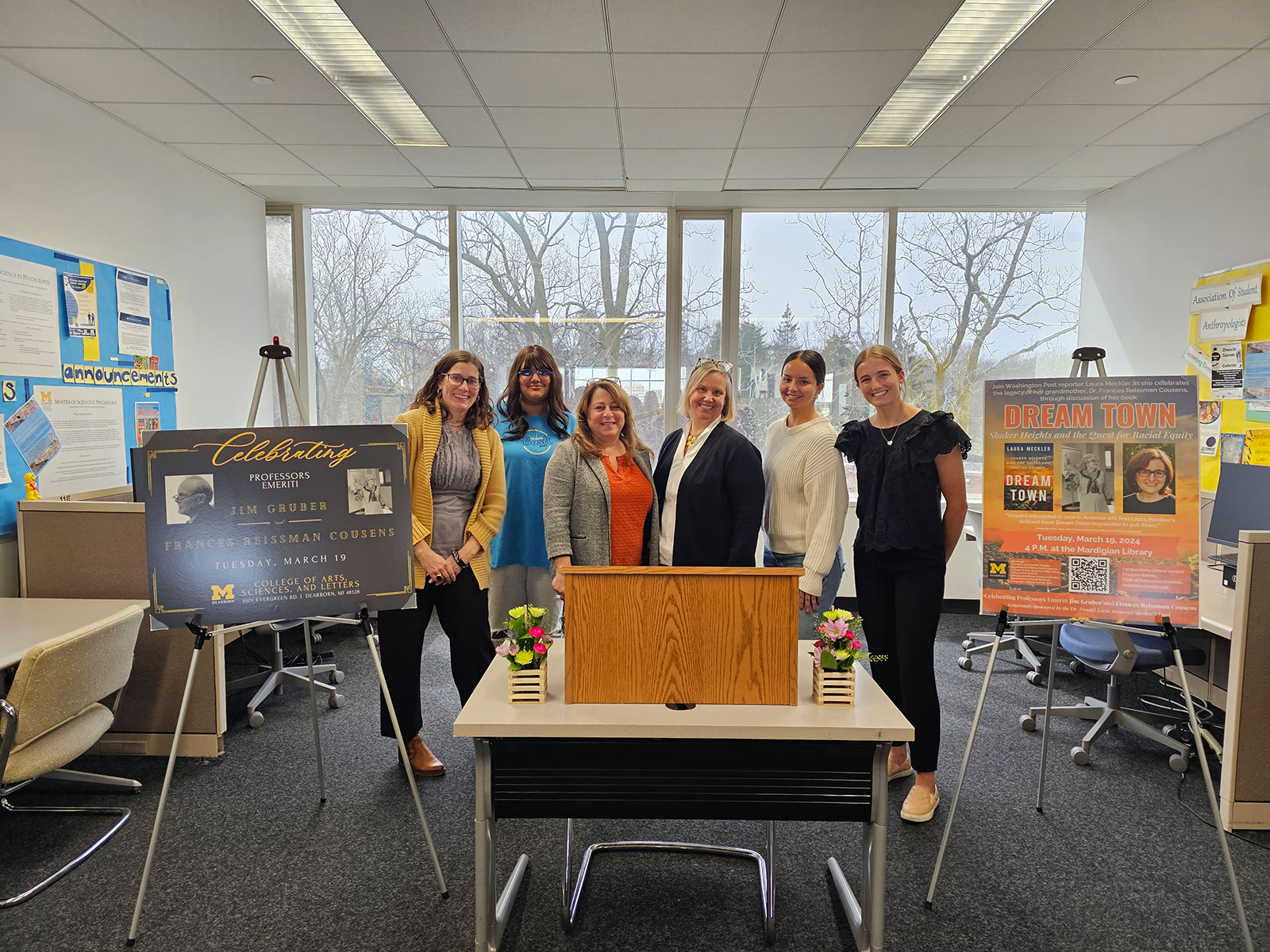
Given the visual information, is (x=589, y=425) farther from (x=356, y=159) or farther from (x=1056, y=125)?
(x=1056, y=125)

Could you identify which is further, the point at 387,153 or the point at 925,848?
the point at 387,153

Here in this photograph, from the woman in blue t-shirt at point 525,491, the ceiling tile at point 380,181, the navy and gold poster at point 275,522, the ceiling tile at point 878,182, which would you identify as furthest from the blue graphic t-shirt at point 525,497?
the ceiling tile at point 878,182

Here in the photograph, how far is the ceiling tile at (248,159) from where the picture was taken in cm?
391

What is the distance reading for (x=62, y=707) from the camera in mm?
2115

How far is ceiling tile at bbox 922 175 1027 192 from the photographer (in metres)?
4.38

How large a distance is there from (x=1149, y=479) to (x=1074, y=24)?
1.87 meters

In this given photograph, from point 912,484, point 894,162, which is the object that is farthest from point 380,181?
point 912,484

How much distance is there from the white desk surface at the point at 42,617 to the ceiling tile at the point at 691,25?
2791 millimetres

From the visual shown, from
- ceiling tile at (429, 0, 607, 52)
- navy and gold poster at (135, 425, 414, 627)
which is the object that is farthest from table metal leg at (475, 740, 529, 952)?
ceiling tile at (429, 0, 607, 52)

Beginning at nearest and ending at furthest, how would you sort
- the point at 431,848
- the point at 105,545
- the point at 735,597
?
the point at 735,597
the point at 431,848
the point at 105,545

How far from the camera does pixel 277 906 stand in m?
1.95

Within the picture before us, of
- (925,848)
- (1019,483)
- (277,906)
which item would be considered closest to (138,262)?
(277,906)

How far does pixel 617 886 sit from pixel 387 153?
12.8 ft

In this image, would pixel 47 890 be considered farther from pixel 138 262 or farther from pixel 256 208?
pixel 256 208
